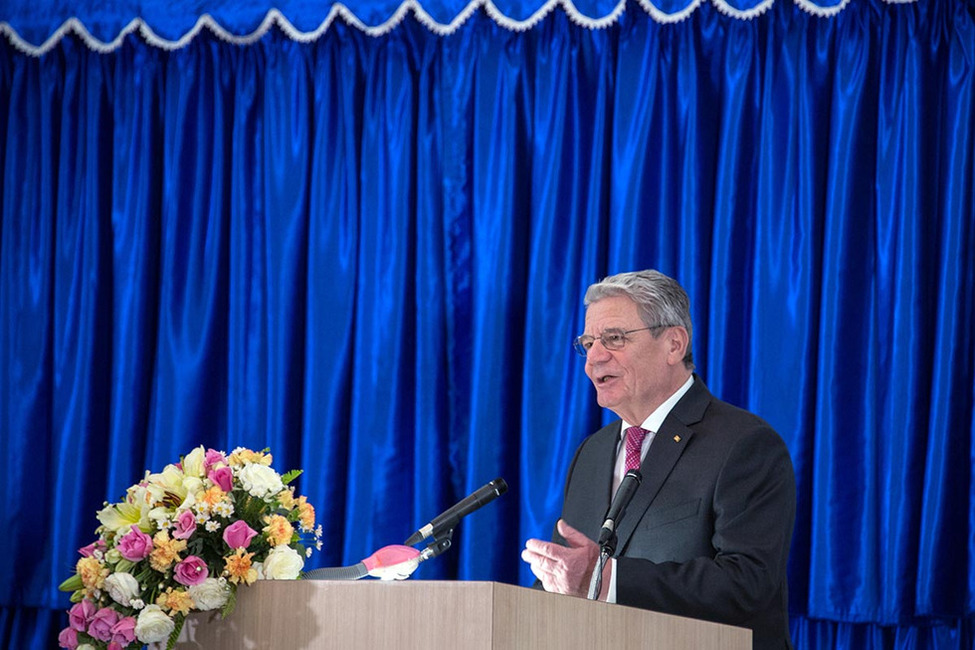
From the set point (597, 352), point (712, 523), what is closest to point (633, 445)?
point (597, 352)

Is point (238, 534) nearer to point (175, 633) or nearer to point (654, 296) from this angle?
point (175, 633)

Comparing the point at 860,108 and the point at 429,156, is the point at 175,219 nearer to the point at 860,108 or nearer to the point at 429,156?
the point at 429,156

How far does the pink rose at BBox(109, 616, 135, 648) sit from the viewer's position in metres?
2.56

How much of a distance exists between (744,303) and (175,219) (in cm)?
228

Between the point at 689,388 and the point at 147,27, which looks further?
the point at 147,27

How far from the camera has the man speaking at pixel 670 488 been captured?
3078 mm

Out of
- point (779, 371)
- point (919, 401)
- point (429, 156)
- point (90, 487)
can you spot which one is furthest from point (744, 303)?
point (90, 487)

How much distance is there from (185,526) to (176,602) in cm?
17

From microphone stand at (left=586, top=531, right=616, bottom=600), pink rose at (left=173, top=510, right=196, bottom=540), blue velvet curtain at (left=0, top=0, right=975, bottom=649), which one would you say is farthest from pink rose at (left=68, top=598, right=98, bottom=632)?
blue velvet curtain at (left=0, top=0, right=975, bottom=649)

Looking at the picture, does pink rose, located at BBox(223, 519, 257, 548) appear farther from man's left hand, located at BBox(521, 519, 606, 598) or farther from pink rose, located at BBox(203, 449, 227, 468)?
man's left hand, located at BBox(521, 519, 606, 598)

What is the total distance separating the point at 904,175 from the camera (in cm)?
430

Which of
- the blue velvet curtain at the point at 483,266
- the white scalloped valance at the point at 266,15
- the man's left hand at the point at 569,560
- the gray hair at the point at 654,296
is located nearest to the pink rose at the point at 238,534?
the man's left hand at the point at 569,560

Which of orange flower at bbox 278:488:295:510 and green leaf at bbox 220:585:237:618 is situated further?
orange flower at bbox 278:488:295:510

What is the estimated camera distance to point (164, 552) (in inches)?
103
